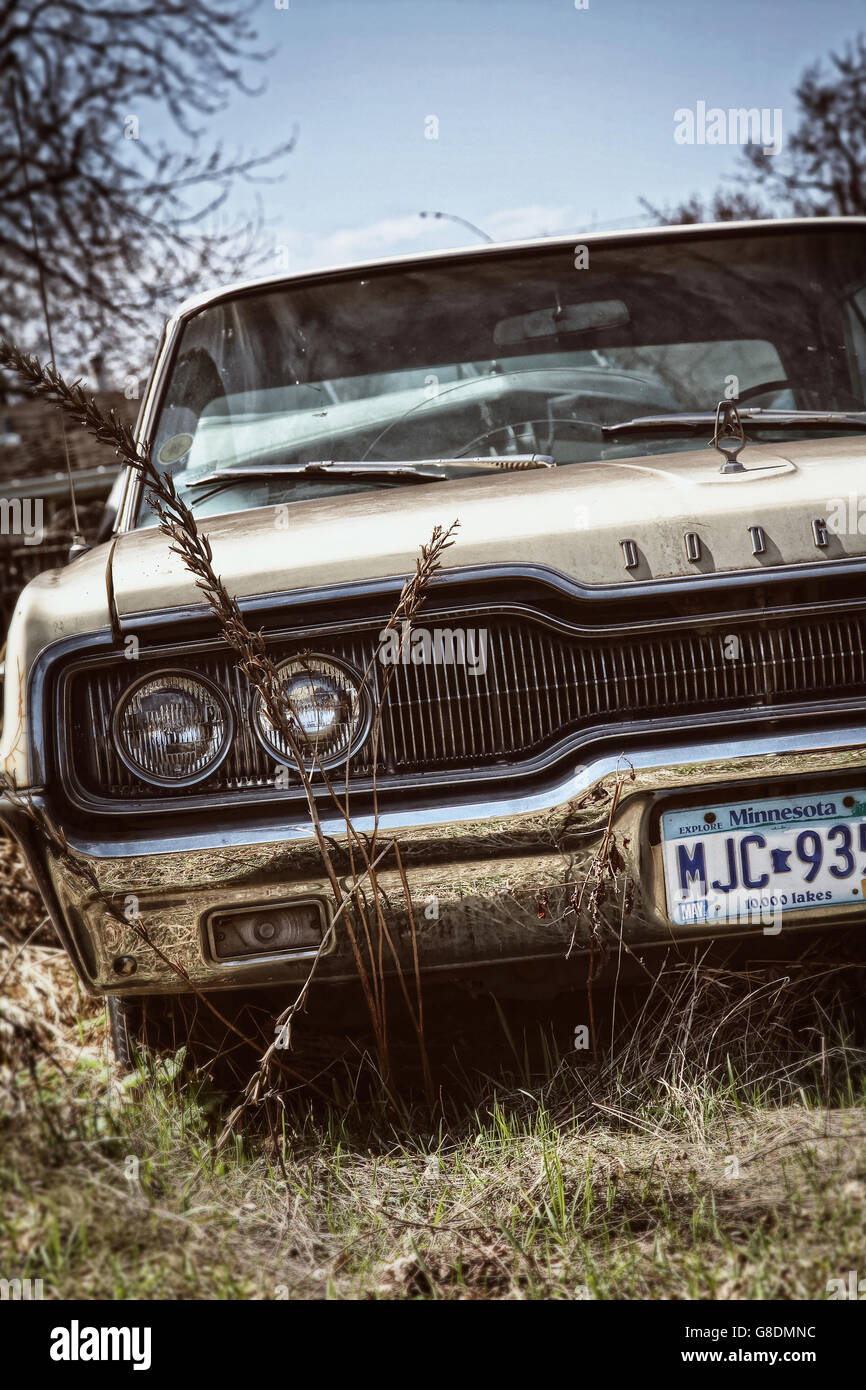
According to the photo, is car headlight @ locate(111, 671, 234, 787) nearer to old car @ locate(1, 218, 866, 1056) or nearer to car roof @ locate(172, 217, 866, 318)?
old car @ locate(1, 218, 866, 1056)

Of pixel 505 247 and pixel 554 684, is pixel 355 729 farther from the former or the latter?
pixel 505 247

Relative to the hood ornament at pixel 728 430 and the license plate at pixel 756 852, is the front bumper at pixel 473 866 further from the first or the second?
the hood ornament at pixel 728 430

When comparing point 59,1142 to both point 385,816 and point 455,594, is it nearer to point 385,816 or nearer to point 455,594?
point 385,816

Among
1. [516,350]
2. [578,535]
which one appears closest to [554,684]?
[578,535]

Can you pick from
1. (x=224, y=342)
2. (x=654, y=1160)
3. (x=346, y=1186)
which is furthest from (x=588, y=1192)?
(x=224, y=342)

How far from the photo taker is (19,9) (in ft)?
37.4

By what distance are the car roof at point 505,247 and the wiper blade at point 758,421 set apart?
0.64 metres

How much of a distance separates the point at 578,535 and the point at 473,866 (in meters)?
0.64

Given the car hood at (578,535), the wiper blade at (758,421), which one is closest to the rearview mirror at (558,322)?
the wiper blade at (758,421)

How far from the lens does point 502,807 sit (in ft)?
6.61

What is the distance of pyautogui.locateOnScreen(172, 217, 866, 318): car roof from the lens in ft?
9.90

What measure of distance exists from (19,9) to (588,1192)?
13.2 meters

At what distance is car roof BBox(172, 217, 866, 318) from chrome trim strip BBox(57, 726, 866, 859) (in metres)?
1.67

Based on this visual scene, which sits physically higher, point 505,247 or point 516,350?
point 505,247
